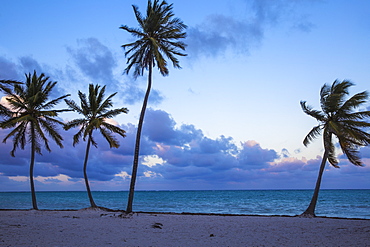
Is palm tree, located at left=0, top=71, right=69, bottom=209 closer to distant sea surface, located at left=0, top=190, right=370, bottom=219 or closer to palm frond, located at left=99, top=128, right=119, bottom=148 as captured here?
palm frond, located at left=99, top=128, right=119, bottom=148

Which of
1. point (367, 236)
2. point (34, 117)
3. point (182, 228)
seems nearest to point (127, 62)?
point (34, 117)

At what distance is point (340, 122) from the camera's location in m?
20.1

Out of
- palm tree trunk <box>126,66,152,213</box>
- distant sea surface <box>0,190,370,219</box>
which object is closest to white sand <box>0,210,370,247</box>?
palm tree trunk <box>126,66,152,213</box>

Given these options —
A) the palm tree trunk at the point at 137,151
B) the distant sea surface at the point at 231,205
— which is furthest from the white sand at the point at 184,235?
the distant sea surface at the point at 231,205

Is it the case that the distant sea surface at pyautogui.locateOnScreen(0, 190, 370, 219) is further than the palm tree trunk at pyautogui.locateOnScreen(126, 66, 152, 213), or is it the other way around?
the distant sea surface at pyautogui.locateOnScreen(0, 190, 370, 219)

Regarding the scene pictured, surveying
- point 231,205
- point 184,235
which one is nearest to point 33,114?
point 184,235

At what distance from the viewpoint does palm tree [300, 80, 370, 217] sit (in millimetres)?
19453

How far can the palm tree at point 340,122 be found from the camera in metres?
19.5

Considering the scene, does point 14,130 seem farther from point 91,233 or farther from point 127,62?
point 91,233

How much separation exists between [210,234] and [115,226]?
15.9 ft

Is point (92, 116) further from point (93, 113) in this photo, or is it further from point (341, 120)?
point (341, 120)

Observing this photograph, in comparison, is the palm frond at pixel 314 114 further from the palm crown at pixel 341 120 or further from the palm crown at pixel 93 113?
the palm crown at pixel 93 113

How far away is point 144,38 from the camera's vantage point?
744 inches

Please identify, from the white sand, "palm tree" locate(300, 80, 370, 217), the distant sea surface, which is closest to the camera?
the white sand
